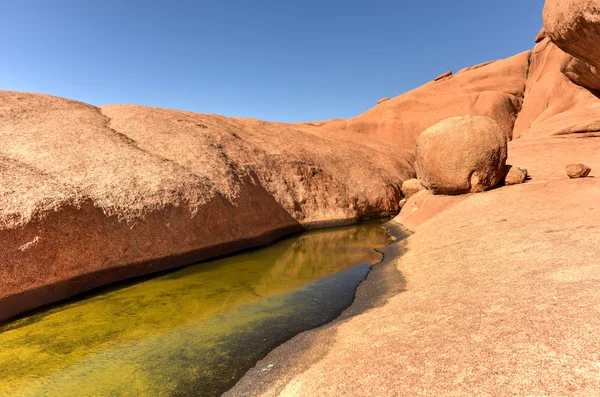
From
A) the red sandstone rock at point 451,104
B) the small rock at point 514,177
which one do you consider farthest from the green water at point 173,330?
the red sandstone rock at point 451,104

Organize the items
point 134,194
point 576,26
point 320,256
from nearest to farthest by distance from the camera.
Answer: point 576,26 < point 134,194 < point 320,256

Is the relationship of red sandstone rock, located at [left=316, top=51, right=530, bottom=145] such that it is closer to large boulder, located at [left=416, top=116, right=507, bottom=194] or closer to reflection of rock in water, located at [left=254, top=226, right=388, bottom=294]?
reflection of rock in water, located at [left=254, top=226, right=388, bottom=294]

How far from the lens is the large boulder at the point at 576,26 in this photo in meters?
7.27

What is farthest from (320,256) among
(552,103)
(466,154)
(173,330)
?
(552,103)

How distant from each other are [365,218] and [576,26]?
39.8ft

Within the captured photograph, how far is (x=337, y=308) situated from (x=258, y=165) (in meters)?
11.5

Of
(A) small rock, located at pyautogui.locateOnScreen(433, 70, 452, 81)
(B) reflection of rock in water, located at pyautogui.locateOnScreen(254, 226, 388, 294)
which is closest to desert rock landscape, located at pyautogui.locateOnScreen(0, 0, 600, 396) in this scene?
(B) reflection of rock in water, located at pyautogui.locateOnScreen(254, 226, 388, 294)

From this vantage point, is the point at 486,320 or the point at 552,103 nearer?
the point at 486,320

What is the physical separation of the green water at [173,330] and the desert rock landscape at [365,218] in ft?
2.31

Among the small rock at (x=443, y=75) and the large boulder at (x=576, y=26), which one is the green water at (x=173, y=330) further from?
the small rock at (x=443, y=75)

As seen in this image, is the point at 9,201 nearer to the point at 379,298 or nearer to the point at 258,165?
the point at 379,298

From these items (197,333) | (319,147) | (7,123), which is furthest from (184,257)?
(319,147)

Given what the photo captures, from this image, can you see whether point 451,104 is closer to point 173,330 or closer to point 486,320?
point 486,320

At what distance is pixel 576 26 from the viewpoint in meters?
7.84
